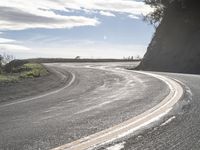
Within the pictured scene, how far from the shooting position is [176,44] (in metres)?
36.9

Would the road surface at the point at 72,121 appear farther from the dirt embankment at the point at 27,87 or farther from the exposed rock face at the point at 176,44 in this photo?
the exposed rock face at the point at 176,44

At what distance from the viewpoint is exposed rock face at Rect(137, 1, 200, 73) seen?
33481 mm

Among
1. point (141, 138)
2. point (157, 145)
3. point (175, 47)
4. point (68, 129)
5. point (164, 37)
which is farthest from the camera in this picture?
point (164, 37)

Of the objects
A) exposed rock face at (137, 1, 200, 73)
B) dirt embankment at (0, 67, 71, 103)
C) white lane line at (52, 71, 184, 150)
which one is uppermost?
exposed rock face at (137, 1, 200, 73)

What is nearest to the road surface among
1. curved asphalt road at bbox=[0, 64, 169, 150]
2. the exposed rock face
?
curved asphalt road at bbox=[0, 64, 169, 150]

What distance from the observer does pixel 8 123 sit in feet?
27.7

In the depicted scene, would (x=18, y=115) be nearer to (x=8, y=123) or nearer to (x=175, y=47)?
(x=8, y=123)

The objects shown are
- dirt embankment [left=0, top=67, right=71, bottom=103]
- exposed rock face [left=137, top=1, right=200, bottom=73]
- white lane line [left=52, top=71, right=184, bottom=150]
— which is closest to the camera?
white lane line [left=52, top=71, right=184, bottom=150]

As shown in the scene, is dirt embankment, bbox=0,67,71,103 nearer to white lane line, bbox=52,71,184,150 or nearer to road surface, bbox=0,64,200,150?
road surface, bbox=0,64,200,150

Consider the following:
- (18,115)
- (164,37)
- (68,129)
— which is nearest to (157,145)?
(68,129)

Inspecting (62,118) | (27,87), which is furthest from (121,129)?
(27,87)

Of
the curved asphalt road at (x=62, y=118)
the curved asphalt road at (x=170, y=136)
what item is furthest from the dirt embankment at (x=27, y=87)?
the curved asphalt road at (x=170, y=136)

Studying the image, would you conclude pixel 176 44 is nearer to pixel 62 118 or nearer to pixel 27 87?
pixel 27 87

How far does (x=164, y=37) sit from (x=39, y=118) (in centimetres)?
3138
